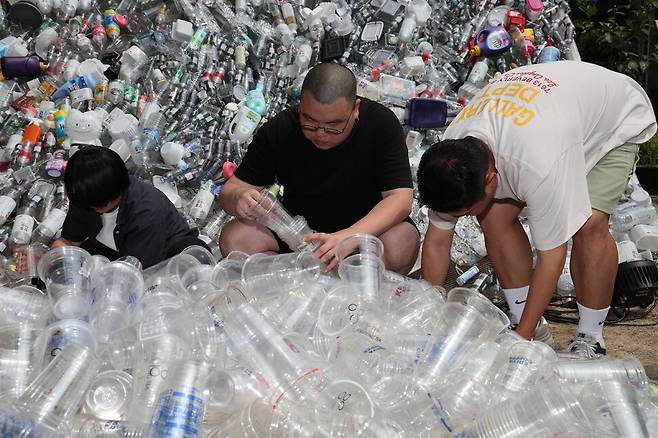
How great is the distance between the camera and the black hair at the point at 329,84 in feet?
8.23

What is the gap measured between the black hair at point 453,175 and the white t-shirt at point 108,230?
1417 millimetres

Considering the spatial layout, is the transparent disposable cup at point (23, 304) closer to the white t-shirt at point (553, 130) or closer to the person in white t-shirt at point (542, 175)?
the person in white t-shirt at point (542, 175)

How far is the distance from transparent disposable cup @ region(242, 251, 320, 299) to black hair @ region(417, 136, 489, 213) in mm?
492

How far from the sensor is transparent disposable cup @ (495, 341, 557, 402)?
5.51 ft

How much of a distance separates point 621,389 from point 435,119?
9.46 ft

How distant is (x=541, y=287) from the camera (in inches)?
95.3

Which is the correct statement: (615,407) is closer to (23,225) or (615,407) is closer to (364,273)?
(364,273)

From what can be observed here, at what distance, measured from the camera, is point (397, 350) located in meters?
1.83

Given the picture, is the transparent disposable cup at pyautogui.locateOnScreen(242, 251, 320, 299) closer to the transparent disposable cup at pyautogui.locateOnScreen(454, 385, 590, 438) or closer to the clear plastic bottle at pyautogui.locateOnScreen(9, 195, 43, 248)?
the transparent disposable cup at pyautogui.locateOnScreen(454, 385, 590, 438)

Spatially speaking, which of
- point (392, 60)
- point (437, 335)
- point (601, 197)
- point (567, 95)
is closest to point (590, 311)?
point (601, 197)

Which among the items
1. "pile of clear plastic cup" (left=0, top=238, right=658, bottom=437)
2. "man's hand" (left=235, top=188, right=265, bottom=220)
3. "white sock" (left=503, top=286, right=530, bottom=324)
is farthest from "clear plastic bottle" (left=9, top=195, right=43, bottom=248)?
"white sock" (left=503, top=286, right=530, bottom=324)

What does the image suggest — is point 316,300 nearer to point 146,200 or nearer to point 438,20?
point 146,200

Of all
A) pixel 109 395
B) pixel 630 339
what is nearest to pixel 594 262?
pixel 630 339

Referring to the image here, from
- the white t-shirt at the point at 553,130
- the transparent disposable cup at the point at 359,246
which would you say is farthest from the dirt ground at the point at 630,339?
the transparent disposable cup at the point at 359,246
